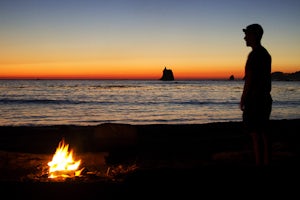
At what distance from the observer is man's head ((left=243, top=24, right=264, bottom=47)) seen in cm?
547

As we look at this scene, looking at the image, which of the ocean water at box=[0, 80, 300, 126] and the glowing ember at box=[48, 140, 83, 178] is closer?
the glowing ember at box=[48, 140, 83, 178]

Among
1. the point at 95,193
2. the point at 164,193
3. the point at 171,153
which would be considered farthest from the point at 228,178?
the point at 171,153

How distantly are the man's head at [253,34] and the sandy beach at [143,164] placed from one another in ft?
6.28

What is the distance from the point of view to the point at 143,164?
788 centimetres

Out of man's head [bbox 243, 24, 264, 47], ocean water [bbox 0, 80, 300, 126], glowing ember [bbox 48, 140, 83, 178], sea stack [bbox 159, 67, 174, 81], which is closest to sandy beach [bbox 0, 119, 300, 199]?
glowing ember [bbox 48, 140, 83, 178]

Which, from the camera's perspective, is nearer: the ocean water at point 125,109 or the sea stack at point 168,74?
the ocean water at point 125,109

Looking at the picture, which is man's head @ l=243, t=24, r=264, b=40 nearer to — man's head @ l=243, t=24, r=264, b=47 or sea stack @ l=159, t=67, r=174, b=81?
man's head @ l=243, t=24, r=264, b=47

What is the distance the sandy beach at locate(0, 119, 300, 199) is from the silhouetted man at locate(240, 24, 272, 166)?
343 millimetres

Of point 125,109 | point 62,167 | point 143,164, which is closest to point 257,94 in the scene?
point 143,164

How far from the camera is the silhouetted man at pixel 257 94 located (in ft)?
17.9

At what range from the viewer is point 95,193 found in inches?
149

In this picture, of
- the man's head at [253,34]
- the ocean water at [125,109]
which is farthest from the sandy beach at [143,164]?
the ocean water at [125,109]

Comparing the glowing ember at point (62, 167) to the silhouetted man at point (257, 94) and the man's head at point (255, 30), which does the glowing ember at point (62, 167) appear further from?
the man's head at point (255, 30)

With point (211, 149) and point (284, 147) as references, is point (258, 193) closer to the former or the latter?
point (284, 147)
